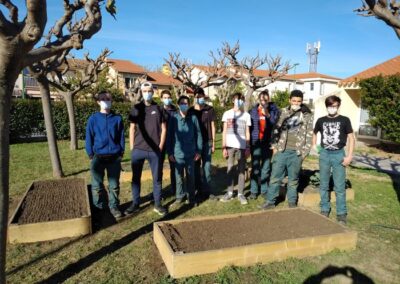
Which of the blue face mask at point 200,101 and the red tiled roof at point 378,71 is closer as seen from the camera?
the blue face mask at point 200,101

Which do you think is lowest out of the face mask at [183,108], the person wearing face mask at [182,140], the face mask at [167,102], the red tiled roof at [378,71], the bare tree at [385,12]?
the person wearing face mask at [182,140]

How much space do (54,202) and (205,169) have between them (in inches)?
105

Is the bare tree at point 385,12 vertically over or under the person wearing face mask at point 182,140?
over

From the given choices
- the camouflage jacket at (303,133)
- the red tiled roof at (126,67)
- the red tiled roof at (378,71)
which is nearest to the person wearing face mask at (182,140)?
the camouflage jacket at (303,133)

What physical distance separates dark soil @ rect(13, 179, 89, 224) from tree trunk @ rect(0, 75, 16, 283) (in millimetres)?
1815

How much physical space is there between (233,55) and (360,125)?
8177mm

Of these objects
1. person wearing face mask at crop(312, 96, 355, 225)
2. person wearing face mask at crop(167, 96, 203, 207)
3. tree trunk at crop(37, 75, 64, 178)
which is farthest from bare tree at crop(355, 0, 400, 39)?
tree trunk at crop(37, 75, 64, 178)

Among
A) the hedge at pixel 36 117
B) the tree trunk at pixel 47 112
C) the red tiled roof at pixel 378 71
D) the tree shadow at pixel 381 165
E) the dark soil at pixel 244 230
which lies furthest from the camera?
the red tiled roof at pixel 378 71

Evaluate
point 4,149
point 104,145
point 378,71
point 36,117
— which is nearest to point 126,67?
point 36,117

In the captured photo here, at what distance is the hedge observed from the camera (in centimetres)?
1434

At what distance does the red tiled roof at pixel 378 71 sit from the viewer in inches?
648

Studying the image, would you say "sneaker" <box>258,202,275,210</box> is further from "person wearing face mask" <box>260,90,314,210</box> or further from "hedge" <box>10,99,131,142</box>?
"hedge" <box>10,99,131,142</box>

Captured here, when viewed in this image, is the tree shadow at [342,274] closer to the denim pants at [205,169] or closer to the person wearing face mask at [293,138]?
the person wearing face mask at [293,138]

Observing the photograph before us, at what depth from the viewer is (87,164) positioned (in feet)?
31.1
